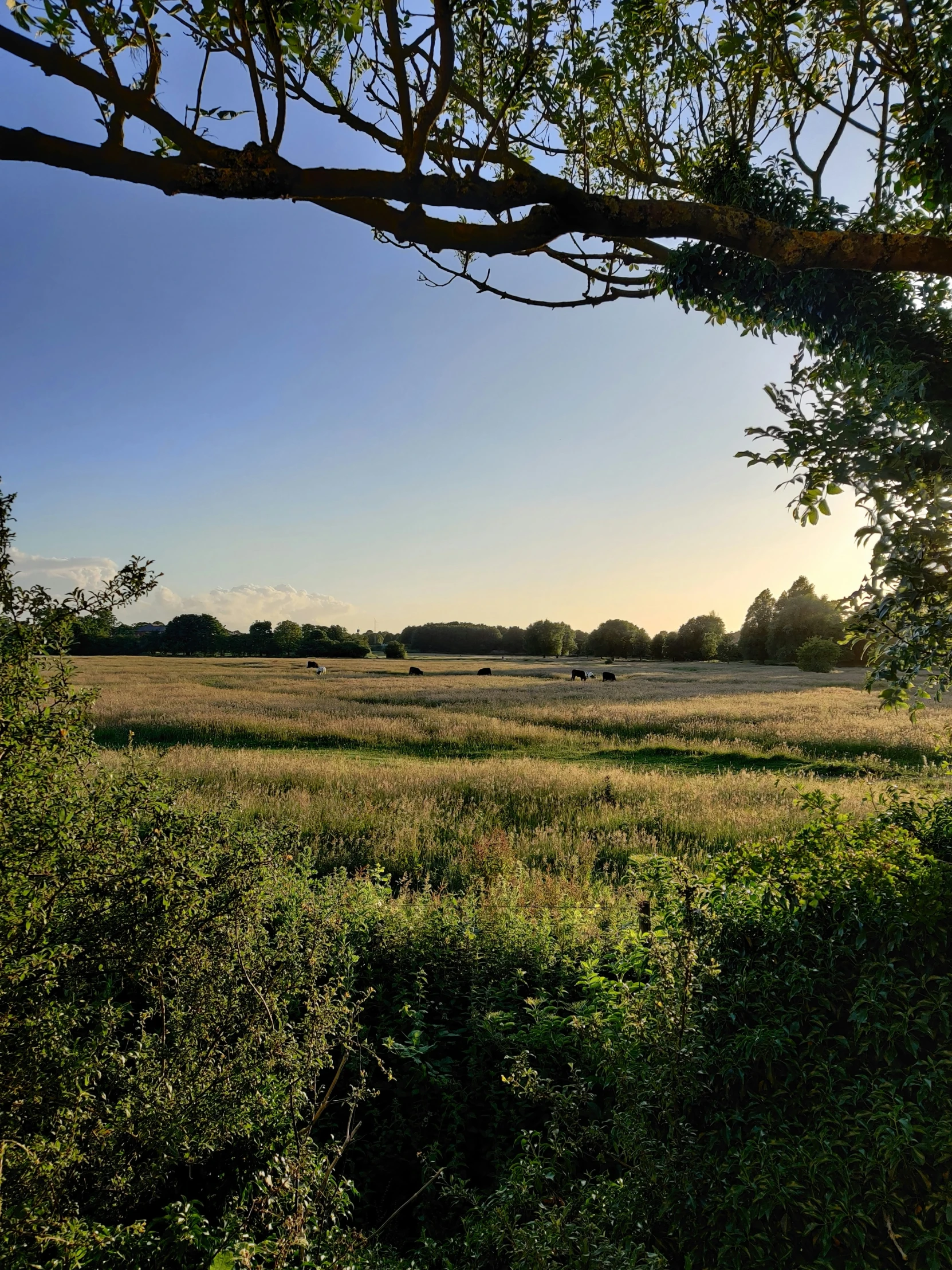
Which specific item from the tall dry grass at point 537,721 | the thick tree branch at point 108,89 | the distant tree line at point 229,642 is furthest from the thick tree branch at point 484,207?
the distant tree line at point 229,642

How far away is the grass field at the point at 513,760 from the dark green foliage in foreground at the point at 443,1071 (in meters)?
1.35

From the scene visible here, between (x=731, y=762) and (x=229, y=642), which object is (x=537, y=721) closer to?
(x=731, y=762)

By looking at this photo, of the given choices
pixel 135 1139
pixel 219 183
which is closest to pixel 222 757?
pixel 135 1139

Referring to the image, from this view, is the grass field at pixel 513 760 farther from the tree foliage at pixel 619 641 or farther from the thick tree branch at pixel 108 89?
the tree foliage at pixel 619 641

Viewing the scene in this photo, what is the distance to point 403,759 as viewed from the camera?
2092 centimetres

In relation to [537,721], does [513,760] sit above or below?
below

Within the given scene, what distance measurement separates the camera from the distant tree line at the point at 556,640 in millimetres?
90625

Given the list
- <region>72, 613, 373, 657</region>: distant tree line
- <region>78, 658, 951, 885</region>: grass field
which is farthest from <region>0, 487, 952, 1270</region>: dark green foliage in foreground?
<region>72, 613, 373, 657</region>: distant tree line

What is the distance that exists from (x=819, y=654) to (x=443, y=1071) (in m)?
73.9

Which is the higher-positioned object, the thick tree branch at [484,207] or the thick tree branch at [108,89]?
the thick tree branch at [108,89]

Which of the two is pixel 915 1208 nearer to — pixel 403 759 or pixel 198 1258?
pixel 198 1258

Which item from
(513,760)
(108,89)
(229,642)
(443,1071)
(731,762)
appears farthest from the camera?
(229,642)

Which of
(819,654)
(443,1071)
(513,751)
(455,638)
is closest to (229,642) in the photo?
(455,638)

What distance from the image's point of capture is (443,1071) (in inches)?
203
